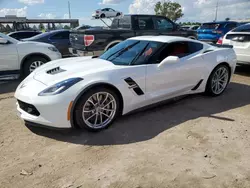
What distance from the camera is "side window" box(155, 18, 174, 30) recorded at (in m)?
8.87

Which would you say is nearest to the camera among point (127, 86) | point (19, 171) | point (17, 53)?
point (19, 171)

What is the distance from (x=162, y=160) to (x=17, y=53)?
220 inches

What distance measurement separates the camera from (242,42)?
6.73 m

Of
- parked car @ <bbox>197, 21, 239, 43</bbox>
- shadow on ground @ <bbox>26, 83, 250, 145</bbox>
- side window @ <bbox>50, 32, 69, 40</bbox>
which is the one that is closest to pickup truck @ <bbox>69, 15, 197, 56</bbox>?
side window @ <bbox>50, 32, 69, 40</bbox>

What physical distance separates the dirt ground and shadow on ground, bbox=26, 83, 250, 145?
0.01 m

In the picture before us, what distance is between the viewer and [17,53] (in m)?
6.66

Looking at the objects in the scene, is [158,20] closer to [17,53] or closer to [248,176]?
[17,53]

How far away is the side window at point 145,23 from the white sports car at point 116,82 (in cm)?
411

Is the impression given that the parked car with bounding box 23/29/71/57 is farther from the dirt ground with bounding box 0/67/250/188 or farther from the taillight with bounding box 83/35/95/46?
the dirt ground with bounding box 0/67/250/188

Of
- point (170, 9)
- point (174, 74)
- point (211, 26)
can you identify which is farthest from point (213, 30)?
point (170, 9)

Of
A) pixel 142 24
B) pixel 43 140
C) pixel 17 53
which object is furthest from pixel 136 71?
pixel 142 24

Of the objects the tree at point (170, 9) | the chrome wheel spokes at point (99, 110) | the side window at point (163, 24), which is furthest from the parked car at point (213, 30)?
the tree at point (170, 9)

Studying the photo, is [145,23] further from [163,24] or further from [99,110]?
[99,110]

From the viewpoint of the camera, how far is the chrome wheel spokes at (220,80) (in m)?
4.96
